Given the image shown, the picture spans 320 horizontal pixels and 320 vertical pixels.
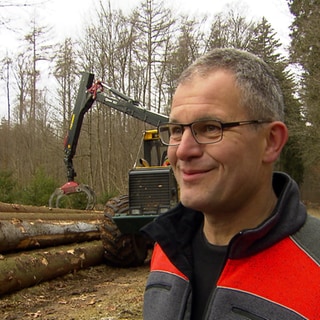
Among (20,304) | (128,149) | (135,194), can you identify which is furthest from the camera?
(128,149)

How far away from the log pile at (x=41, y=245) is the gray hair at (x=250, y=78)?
226 inches

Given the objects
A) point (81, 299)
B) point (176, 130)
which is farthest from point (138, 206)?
point (176, 130)

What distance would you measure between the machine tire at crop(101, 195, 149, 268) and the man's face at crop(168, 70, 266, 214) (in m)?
7.64

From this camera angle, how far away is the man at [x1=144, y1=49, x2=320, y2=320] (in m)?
1.58

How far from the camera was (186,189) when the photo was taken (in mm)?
1813

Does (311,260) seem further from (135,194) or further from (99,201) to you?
(99,201)

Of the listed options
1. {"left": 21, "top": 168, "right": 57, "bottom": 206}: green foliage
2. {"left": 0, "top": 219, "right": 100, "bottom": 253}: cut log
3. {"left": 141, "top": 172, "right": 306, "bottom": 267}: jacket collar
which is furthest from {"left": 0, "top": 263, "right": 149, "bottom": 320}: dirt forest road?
{"left": 21, "top": 168, "right": 57, "bottom": 206}: green foliage

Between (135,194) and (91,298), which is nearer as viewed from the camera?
(91,298)

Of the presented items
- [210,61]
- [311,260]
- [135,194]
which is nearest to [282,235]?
[311,260]

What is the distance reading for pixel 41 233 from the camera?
857cm

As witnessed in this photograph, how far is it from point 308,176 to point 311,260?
3890 centimetres

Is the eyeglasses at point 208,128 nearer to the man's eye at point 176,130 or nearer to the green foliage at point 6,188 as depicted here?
the man's eye at point 176,130

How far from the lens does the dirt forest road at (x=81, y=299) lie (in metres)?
5.84

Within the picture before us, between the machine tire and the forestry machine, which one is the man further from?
the machine tire
